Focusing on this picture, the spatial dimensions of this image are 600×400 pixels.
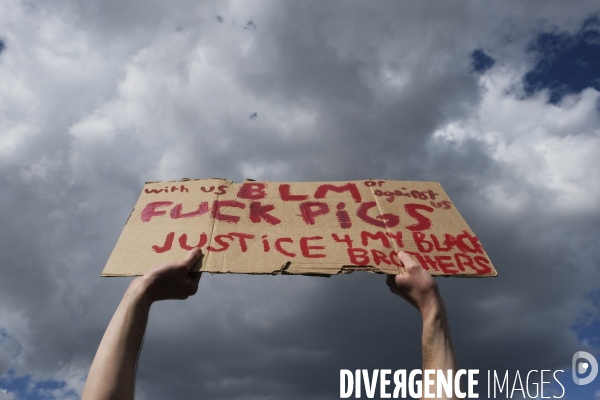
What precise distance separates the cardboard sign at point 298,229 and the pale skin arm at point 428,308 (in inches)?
5.7

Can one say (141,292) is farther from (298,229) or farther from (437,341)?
(437,341)

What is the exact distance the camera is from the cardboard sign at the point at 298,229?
313 cm

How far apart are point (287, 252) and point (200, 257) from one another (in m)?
0.62

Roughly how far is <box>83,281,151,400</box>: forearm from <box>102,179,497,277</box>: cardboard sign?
59 cm

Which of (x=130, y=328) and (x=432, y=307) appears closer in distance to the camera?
(x=130, y=328)

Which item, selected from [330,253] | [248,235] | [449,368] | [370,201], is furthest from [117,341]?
[370,201]

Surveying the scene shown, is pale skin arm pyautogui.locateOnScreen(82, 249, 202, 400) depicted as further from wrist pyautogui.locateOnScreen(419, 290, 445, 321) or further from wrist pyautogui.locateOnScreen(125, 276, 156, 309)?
wrist pyautogui.locateOnScreen(419, 290, 445, 321)

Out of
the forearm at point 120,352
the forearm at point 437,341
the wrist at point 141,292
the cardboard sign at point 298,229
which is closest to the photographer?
the forearm at point 120,352

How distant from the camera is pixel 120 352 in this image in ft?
7.34

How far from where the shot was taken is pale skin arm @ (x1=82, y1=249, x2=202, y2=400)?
209 cm

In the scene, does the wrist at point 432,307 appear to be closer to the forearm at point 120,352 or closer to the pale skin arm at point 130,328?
the pale skin arm at point 130,328

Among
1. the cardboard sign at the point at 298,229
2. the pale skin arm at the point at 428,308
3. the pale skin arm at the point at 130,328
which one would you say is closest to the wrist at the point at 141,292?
the pale skin arm at the point at 130,328

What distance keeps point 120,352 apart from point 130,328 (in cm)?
15

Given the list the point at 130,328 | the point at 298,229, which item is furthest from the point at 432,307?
the point at 130,328
